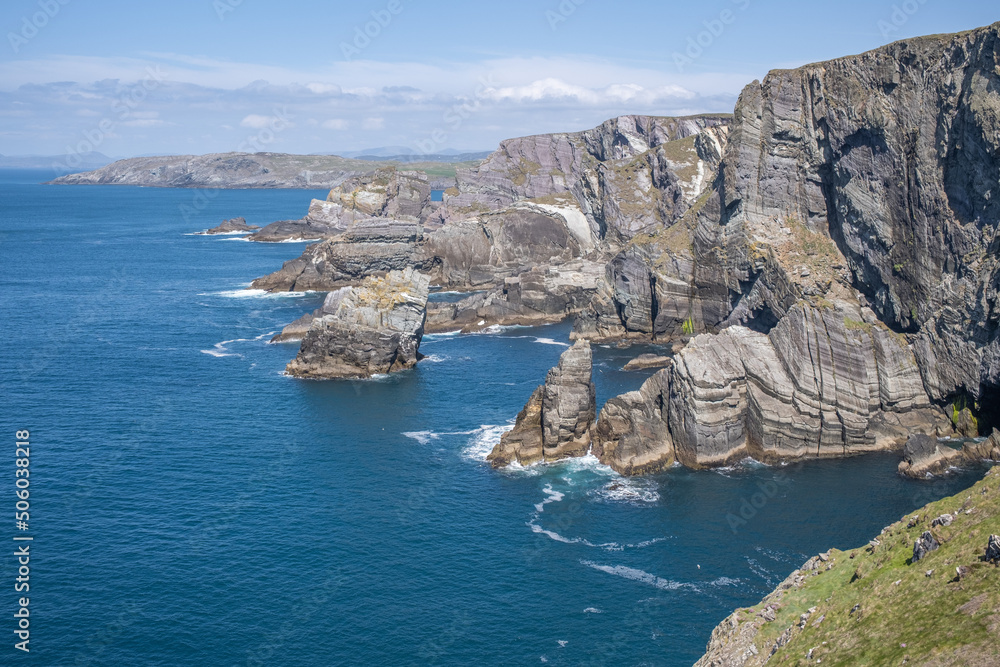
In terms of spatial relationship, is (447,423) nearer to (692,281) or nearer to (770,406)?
(770,406)

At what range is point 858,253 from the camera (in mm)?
88500

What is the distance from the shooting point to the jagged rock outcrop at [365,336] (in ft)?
350

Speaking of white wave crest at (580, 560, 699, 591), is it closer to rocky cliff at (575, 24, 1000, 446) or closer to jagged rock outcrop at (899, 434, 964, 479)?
rocky cliff at (575, 24, 1000, 446)

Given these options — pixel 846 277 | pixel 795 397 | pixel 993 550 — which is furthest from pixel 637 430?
pixel 993 550

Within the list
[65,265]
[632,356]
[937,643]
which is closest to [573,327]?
[632,356]

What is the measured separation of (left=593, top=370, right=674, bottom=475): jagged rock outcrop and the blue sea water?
2747mm

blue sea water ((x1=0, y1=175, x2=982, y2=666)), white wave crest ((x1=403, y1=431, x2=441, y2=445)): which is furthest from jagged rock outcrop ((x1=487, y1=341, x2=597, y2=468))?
white wave crest ((x1=403, y1=431, x2=441, y2=445))

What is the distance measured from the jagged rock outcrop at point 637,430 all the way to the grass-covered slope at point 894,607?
30956 millimetres

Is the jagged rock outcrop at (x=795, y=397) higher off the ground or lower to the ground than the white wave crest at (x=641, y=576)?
higher

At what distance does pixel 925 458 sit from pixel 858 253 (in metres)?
25.6

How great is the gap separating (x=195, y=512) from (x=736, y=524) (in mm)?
42541

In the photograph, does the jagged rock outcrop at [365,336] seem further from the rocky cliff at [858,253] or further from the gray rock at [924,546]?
the gray rock at [924,546]

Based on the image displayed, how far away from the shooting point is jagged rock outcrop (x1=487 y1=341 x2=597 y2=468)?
7844 cm

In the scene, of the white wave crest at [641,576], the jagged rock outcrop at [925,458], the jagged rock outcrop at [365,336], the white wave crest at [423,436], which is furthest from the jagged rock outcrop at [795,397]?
the jagged rock outcrop at [365,336]
